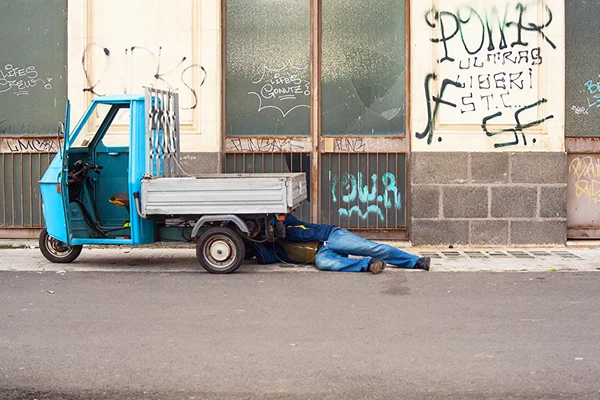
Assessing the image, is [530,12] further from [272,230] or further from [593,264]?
[272,230]

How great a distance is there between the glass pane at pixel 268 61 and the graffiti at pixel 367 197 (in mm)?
1010

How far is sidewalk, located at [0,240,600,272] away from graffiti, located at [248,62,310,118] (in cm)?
234

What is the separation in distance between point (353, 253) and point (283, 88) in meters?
3.49

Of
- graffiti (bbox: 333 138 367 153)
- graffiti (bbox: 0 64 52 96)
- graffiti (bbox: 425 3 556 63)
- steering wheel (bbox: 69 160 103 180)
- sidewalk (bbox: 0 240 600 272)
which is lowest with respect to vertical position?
sidewalk (bbox: 0 240 600 272)

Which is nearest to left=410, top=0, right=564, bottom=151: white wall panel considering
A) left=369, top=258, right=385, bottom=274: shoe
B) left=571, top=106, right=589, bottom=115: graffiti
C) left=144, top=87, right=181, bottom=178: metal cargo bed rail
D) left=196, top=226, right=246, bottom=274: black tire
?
left=571, top=106, right=589, bottom=115: graffiti

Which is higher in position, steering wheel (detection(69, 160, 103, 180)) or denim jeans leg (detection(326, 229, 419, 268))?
steering wheel (detection(69, 160, 103, 180))

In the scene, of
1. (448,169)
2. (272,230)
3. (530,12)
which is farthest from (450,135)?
(272,230)

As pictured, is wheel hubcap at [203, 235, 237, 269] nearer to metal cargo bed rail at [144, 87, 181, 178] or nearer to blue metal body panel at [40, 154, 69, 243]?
metal cargo bed rail at [144, 87, 181, 178]

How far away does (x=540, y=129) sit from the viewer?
477 inches

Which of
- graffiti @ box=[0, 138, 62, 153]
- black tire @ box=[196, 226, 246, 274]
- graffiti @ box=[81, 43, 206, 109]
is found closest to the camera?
black tire @ box=[196, 226, 246, 274]

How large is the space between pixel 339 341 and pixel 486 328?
125cm

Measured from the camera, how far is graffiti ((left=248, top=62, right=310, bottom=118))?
12516 mm

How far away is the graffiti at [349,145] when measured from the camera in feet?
40.9

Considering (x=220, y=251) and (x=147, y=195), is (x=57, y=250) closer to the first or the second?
(x=147, y=195)
